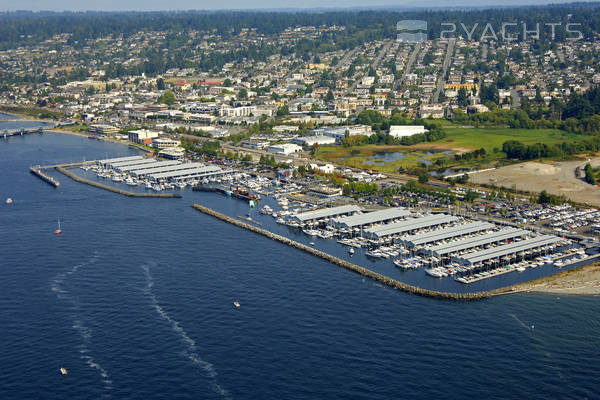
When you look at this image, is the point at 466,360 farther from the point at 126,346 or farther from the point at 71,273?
the point at 71,273

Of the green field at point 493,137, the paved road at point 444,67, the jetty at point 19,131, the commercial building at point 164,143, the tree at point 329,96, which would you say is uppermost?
the paved road at point 444,67

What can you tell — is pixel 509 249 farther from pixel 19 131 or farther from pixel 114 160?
pixel 19 131

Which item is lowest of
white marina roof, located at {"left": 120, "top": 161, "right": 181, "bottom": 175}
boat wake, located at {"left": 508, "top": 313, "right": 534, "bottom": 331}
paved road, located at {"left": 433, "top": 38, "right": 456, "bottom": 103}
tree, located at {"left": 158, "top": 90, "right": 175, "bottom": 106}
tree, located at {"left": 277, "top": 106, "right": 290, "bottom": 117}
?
boat wake, located at {"left": 508, "top": 313, "right": 534, "bottom": 331}

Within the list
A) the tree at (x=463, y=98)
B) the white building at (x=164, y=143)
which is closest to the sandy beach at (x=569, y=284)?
the white building at (x=164, y=143)

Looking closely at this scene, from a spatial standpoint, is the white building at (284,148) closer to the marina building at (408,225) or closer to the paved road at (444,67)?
the marina building at (408,225)

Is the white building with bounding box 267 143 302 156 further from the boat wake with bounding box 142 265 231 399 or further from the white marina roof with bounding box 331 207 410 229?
the boat wake with bounding box 142 265 231 399

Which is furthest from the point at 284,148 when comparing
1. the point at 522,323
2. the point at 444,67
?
the point at 444,67

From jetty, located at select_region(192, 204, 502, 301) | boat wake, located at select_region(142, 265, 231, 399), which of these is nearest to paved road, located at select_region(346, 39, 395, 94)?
jetty, located at select_region(192, 204, 502, 301)
